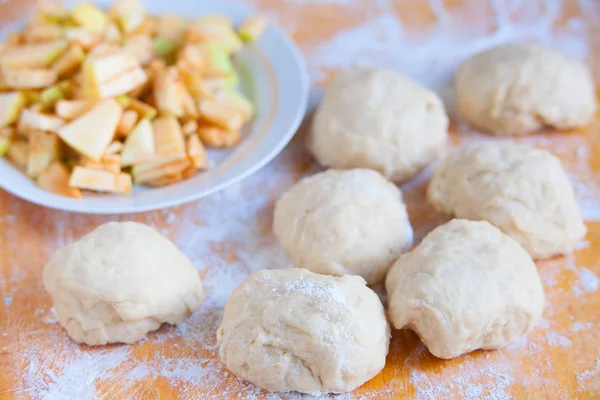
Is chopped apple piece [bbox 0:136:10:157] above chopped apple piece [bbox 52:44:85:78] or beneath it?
beneath

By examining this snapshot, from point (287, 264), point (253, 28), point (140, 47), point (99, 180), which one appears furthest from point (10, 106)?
point (287, 264)

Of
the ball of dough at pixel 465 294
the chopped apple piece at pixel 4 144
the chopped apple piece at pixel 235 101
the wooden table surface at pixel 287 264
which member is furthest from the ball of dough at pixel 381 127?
the chopped apple piece at pixel 4 144

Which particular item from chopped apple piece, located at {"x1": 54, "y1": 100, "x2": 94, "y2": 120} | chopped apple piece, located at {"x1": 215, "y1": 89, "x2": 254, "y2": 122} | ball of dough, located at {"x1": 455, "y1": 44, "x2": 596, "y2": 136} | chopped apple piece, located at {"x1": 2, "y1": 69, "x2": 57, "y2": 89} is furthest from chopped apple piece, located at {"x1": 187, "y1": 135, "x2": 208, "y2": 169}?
ball of dough, located at {"x1": 455, "y1": 44, "x2": 596, "y2": 136}

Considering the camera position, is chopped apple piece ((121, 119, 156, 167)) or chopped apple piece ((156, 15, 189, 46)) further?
chopped apple piece ((156, 15, 189, 46))

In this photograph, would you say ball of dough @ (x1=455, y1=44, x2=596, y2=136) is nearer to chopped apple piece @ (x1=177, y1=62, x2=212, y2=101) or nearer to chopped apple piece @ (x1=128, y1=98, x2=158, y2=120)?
chopped apple piece @ (x1=177, y1=62, x2=212, y2=101)

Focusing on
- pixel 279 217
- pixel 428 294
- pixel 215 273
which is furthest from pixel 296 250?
pixel 428 294

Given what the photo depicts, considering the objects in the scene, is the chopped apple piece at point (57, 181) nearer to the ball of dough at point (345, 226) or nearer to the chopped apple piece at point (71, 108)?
the chopped apple piece at point (71, 108)
